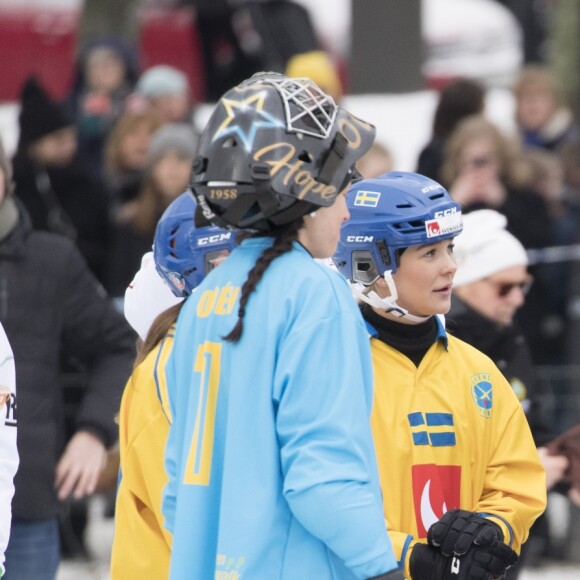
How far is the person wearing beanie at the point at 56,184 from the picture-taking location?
9523 millimetres

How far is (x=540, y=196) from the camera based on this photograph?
930 centimetres

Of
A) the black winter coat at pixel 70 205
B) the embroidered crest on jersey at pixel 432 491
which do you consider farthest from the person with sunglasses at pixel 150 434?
the black winter coat at pixel 70 205

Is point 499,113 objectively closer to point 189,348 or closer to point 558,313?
point 558,313

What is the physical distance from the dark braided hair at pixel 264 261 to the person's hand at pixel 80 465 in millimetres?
2499

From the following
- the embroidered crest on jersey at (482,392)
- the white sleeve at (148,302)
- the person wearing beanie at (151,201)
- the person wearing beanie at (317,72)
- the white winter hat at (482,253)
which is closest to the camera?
the embroidered crest on jersey at (482,392)

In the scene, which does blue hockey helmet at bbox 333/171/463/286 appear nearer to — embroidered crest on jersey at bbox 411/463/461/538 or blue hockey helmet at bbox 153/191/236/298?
blue hockey helmet at bbox 153/191/236/298

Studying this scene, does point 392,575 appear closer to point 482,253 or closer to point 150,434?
point 150,434

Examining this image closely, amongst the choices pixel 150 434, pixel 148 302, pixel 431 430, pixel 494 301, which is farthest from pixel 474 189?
pixel 150 434

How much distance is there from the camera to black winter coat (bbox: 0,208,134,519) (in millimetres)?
5984

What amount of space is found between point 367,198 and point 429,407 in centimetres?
65

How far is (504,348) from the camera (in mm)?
6199

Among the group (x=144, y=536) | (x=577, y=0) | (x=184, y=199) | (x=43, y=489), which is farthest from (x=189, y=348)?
(x=577, y=0)

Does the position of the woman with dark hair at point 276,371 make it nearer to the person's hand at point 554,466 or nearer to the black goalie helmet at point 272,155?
the black goalie helmet at point 272,155

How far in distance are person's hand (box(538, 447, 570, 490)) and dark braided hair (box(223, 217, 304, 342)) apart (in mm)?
2434
